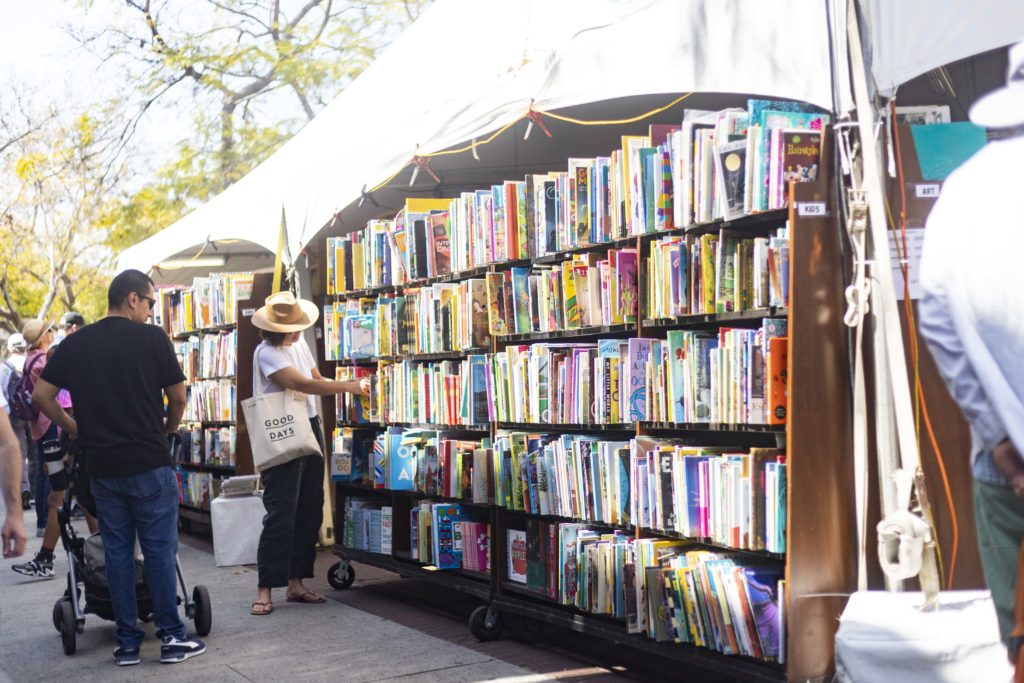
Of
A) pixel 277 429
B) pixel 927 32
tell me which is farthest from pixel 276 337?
pixel 927 32

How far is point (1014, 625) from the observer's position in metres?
3.00

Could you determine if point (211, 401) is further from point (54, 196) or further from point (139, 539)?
point (54, 196)

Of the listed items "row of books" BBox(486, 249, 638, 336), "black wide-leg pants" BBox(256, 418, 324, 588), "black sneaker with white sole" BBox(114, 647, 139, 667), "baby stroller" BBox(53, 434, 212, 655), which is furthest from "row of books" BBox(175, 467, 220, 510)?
"row of books" BBox(486, 249, 638, 336)

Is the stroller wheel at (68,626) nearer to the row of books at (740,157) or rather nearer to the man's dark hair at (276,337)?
→ the man's dark hair at (276,337)

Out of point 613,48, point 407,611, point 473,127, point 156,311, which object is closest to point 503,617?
point 407,611

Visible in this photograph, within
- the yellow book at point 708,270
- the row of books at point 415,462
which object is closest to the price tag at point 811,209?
the yellow book at point 708,270

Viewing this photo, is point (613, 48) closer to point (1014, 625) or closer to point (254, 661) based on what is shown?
point (1014, 625)

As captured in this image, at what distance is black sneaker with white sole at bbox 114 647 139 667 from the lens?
6781mm

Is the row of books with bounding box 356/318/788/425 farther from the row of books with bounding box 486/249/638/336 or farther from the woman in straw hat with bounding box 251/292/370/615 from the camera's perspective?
the woman in straw hat with bounding box 251/292/370/615

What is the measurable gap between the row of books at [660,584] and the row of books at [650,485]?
0.13 m

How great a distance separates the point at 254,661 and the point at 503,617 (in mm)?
1426

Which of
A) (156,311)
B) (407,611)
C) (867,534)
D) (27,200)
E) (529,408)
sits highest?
(27,200)

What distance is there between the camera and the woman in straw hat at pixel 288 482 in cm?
802

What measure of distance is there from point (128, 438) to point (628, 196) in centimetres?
303
